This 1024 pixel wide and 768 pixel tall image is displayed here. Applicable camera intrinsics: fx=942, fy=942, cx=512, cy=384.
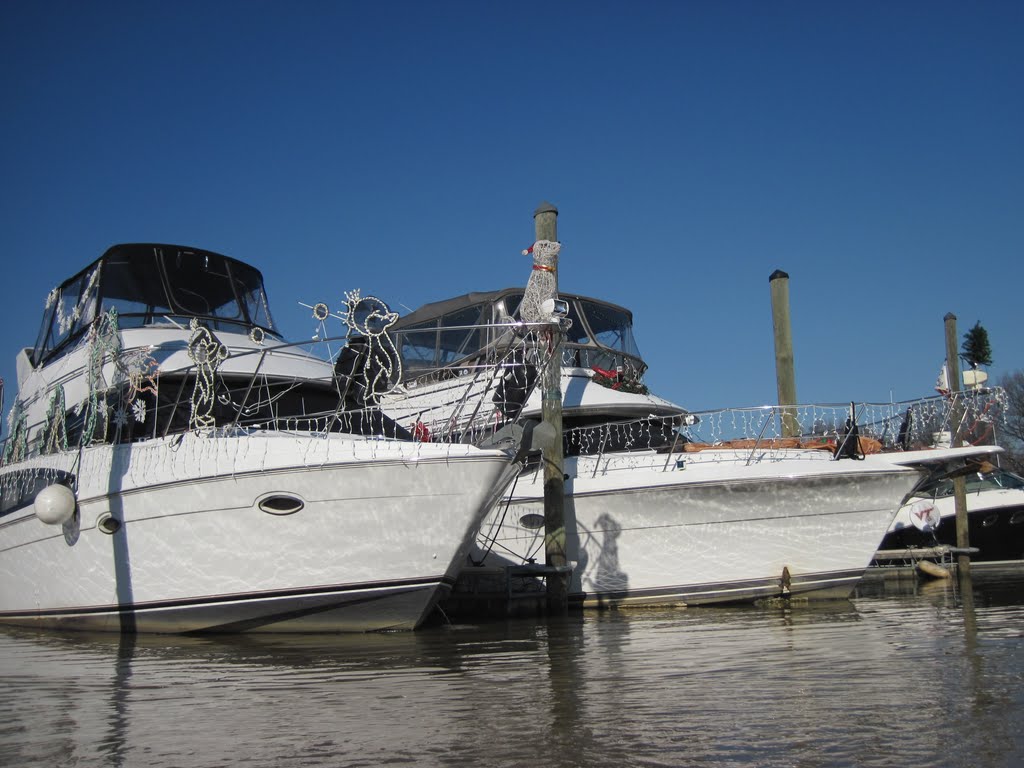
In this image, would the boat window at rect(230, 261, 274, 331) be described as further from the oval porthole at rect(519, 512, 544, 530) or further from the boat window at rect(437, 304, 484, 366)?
the oval porthole at rect(519, 512, 544, 530)

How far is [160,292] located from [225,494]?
4.04 m

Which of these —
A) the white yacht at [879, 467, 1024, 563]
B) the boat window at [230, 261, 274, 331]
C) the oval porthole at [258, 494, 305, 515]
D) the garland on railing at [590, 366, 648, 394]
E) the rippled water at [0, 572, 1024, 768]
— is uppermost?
the boat window at [230, 261, 274, 331]

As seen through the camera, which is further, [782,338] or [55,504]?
[782,338]

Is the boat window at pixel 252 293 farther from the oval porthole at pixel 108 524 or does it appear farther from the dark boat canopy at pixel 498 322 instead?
the oval porthole at pixel 108 524

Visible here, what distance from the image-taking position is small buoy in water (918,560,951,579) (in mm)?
17281

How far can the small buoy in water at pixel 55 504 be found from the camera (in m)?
10.4

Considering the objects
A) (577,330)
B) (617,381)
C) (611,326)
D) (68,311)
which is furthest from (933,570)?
(68,311)

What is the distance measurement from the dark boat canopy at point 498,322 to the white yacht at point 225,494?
3726mm

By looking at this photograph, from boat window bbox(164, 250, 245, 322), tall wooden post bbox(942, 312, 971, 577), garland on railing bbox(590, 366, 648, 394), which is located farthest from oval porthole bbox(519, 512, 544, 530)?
tall wooden post bbox(942, 312, 971, 577)

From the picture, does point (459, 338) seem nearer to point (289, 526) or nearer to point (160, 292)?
point (160, 292)

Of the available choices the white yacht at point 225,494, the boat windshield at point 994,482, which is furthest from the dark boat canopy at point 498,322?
the boat windshield at point 994,482

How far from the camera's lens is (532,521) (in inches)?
527

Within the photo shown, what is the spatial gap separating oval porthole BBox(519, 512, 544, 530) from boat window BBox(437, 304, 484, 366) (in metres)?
2.99

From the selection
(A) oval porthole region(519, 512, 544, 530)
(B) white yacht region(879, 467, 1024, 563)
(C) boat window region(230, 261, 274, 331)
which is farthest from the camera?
(B) white yacht region(879, 467, 1024, 563)
